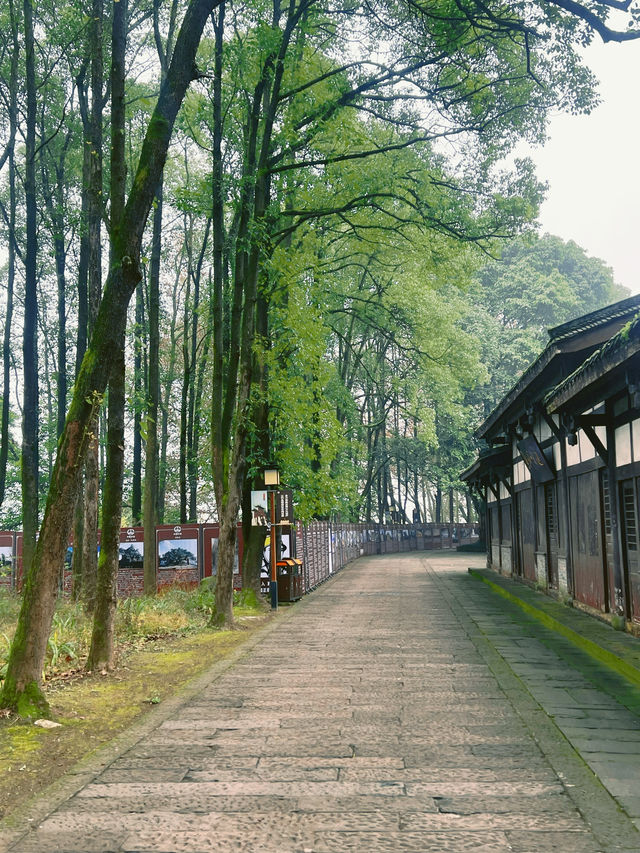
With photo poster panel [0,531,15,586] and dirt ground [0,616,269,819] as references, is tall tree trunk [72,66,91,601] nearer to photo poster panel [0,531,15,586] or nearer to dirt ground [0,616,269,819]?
dirt ground [0,616,269,819]

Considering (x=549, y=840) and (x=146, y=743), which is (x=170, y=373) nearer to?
(x=146, y=743)

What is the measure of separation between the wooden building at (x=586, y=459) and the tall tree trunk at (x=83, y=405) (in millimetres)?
4685

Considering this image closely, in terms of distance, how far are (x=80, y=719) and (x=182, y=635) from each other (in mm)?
5716

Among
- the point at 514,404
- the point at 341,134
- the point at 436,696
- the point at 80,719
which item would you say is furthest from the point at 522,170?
the point at 80,719

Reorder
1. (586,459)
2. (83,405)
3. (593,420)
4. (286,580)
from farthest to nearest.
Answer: (286,580) → (586,459) → (593,420) → (83,405)

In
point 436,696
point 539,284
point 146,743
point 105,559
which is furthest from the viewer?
point 539,284

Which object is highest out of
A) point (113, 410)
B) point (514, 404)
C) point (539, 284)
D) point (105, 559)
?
point (539, 284)

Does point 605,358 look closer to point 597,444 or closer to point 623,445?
point 623,445

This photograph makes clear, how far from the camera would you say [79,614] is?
1298 cm

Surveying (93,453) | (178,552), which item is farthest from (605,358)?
(178,552)

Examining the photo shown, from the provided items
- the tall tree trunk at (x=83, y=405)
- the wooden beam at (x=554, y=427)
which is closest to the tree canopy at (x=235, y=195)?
the tall tree trunk at (x=83, y=405)

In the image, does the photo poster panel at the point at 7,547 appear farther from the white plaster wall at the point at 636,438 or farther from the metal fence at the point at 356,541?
the white plaster wall at the point at 636,438

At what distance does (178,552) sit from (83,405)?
669 inches

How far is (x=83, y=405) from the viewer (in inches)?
301
